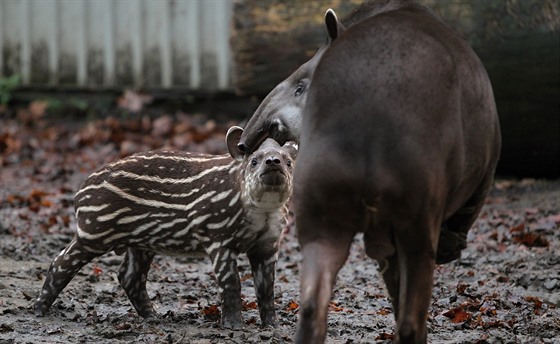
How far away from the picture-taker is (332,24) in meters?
4.66

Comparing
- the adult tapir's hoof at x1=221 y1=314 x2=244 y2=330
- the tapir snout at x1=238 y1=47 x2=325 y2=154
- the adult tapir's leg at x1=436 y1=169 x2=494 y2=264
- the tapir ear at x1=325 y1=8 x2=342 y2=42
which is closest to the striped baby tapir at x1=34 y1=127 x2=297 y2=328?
the adult tapir's hoof at x1=221 y1=314 x2=244 y2=330

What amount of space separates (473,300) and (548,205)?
101 inches

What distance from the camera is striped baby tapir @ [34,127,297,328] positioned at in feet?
18.4

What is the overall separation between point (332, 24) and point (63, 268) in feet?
7.75

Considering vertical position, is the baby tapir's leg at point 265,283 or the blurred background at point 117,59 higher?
the blurred background at point 117,59

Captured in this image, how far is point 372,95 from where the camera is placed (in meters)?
3.63

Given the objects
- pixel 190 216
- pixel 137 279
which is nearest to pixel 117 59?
pixel 137 279

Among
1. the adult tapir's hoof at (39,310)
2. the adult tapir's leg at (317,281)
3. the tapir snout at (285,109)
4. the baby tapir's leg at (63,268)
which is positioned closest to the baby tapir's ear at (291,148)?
the tapir snout at (285,109)

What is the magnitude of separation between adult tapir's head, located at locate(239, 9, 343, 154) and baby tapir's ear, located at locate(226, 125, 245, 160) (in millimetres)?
433

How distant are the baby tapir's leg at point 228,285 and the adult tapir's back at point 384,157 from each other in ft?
6.04

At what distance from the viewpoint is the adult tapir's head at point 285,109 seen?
16.6ft

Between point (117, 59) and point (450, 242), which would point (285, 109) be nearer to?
point (450, 242)

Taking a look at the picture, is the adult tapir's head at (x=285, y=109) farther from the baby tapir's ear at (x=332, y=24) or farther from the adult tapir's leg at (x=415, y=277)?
the adult tapir's leg at (x=415, y=277)

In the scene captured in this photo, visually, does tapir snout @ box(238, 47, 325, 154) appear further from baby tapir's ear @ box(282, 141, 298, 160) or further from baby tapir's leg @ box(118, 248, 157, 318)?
baby tapir's leg @ box(118, 248, 157, 318)
